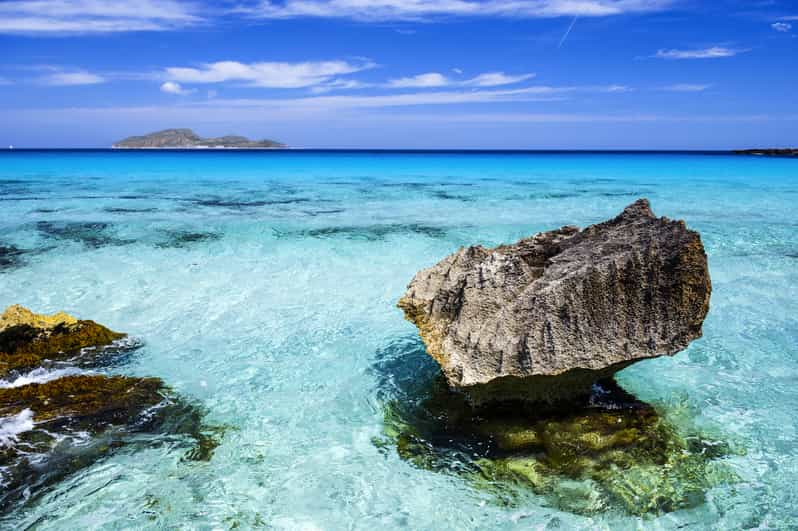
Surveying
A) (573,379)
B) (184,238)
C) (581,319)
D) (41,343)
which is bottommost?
(41,343)

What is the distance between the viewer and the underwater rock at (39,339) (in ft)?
22.3

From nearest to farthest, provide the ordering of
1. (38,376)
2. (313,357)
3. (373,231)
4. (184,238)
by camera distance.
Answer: (38,376) < (313,357) < (184,238) < (373,231)

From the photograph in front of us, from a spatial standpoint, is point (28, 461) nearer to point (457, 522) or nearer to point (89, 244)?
point (457, 522)

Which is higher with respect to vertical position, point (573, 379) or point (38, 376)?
point (573, 379)

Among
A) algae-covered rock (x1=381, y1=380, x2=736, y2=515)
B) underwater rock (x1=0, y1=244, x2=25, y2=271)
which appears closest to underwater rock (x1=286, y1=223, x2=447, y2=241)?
underwater rock (x1=0, y1=244, x2=25, y2=271)

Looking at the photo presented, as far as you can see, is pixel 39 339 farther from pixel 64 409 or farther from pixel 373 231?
pixel 373 231

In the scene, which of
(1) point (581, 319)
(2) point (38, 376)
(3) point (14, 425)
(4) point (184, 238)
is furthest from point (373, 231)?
(3) point (14, 425)

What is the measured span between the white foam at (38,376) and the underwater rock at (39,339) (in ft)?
0.57

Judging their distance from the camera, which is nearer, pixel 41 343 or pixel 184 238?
pixel 41 343

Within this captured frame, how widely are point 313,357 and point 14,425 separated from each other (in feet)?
10.7

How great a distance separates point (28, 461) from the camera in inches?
192

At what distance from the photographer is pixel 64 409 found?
5.63 meters

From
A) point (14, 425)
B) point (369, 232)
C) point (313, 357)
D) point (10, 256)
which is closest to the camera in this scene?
point (14, 425)

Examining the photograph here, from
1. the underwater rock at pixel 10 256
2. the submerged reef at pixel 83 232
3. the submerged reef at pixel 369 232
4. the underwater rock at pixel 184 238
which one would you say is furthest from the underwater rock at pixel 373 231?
the underwater rock at pixel 10 256
